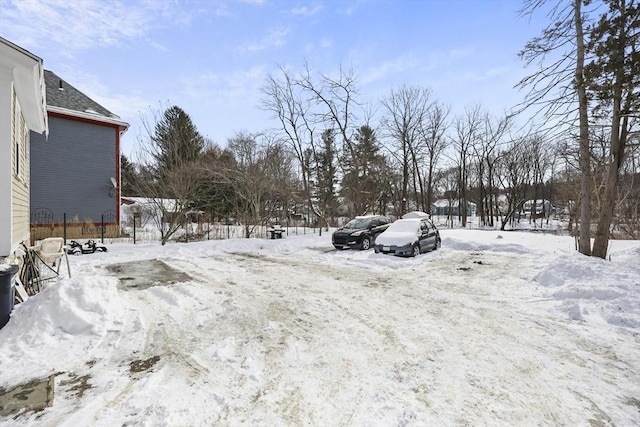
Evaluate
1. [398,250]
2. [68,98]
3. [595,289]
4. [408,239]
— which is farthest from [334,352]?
[68,98]

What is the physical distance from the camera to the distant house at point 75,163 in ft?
53.4

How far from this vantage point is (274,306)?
6031 mm

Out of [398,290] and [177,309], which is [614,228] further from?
[177,309]

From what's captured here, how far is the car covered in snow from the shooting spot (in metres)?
12.2

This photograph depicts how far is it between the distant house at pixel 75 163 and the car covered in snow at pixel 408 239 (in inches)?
562

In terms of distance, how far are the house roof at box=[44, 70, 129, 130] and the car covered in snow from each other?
16.5 m

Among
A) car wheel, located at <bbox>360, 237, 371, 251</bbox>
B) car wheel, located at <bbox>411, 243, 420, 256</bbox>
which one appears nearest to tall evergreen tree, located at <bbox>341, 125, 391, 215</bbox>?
car wheel, located at <bbox>360, 237, 371, 251</bbox>

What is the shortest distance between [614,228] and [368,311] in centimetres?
2295

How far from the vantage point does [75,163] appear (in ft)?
57.3

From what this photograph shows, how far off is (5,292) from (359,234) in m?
11.5

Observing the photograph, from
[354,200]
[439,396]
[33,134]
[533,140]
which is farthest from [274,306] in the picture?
[354,200]

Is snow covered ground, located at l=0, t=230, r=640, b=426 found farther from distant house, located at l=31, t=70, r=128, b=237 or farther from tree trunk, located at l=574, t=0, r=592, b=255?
distant house, located at l=31, t=70, r=128, b=237

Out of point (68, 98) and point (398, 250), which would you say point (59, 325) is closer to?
point (398, 250)

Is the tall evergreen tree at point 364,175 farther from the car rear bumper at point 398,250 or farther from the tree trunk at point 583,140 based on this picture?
the tree trunk at point 583,140
